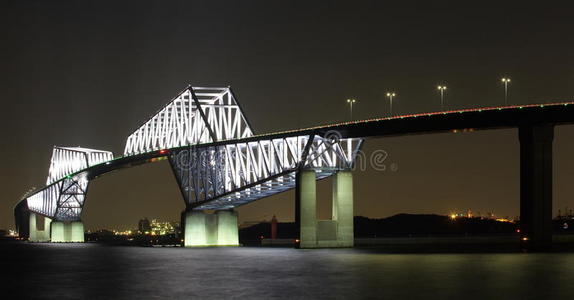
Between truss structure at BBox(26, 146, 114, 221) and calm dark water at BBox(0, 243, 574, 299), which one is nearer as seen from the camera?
calm dark water at BBox(0, 243, 574, 299)

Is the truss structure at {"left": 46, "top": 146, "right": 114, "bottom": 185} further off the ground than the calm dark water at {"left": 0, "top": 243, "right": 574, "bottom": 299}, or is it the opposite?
the truss structure at {"left": 46, "top": 146, "right": 114, "bottom": 185}

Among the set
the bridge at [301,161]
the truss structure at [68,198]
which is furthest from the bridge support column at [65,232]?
the bridge at [301,161]

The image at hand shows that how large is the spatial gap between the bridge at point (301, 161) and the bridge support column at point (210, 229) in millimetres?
138

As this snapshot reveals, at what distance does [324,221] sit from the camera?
96.1 metres

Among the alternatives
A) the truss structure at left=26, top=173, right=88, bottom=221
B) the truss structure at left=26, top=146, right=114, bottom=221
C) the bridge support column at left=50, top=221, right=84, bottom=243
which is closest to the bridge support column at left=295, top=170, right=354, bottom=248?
the truss structure at left=26, top=146, right=114, bottom=221

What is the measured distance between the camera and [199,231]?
12119cm

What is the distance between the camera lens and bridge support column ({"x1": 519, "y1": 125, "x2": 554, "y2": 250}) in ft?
241

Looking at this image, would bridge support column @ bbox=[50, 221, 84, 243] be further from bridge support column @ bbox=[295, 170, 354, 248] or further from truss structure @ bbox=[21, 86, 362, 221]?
bridge support column @ bbox=[295, 170, 354, 248]

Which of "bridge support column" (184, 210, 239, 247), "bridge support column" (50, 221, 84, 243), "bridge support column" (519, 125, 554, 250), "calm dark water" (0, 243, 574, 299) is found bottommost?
"bridge support column" (50, 221, 84, 243)

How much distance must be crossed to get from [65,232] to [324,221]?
94.8m

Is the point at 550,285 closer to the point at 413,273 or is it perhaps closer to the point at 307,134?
the point at 413,273

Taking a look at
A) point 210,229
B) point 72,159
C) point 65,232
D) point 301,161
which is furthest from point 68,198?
point 301,161

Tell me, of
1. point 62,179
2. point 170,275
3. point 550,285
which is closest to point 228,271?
point 170,275

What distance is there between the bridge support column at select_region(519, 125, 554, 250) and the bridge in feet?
0.27
